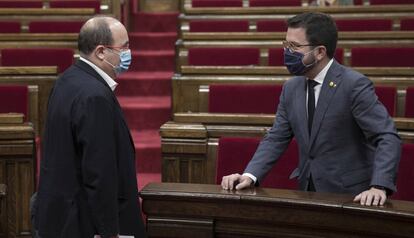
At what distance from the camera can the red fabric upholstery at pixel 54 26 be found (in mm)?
2012

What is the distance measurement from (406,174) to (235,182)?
0.30 m

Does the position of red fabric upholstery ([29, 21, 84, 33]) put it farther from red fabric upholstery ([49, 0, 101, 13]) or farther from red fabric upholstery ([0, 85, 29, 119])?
red fabric upholstery ([0, 85, 29, 119])

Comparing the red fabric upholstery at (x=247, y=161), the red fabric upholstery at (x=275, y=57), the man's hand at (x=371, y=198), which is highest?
the red fabric upholstery at (x=275, y=57)

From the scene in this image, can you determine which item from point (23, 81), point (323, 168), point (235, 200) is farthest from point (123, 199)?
point (23, 81)

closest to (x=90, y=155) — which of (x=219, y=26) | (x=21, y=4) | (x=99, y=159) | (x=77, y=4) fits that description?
(x=99, y=159)

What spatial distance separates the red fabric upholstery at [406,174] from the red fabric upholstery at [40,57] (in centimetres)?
104

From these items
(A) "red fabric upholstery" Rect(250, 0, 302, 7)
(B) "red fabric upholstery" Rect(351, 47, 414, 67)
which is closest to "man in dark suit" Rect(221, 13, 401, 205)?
(B) "red fabric upholstery" Rect(351, 47, 414, 67)

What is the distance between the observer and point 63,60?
1.72 meters

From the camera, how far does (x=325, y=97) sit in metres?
0.78

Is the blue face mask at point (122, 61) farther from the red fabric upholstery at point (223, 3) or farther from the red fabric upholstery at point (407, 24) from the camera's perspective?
the red fabric upholstery at point (223, 3)

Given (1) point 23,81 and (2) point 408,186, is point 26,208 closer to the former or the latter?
(1) point 23,81

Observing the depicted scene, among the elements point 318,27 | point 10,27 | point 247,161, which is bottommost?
point 247,161

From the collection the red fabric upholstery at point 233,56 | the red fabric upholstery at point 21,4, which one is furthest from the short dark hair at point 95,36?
the red fabric upholstery at point 21,4

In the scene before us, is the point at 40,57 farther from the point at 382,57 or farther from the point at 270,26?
the point at 382,57
